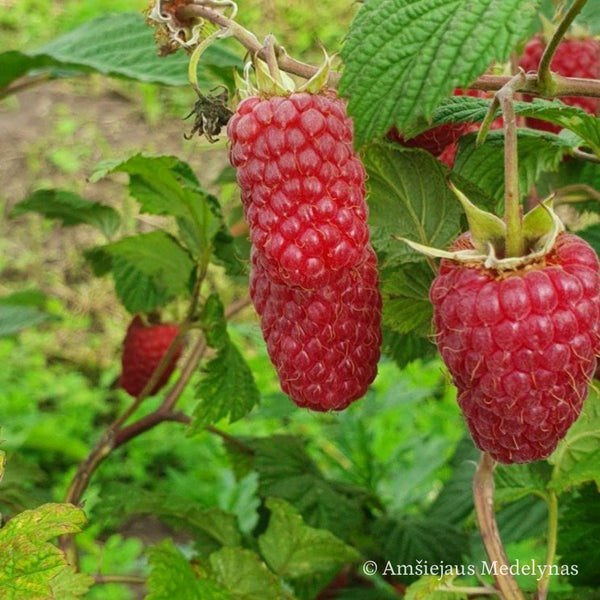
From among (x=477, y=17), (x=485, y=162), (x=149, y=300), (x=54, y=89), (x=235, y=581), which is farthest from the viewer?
(x=54, y=89)

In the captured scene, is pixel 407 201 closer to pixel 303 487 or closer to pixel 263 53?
pixel 263 53

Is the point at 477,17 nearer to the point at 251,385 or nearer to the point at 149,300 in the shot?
the point at 251,385

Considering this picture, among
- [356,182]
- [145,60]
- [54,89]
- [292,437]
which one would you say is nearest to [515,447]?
[356,182]

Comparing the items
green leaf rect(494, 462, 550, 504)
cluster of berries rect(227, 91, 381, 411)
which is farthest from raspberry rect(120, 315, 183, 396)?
cluster of berries rect(227, 91, 381, 411)

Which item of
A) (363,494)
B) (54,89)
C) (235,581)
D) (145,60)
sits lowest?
(54,89)

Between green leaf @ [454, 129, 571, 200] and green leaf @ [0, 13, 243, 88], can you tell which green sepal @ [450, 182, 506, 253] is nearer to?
green leaf @ [454, 129, 571, 200]

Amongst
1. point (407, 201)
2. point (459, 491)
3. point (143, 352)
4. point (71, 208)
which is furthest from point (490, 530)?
point (71, 208)
